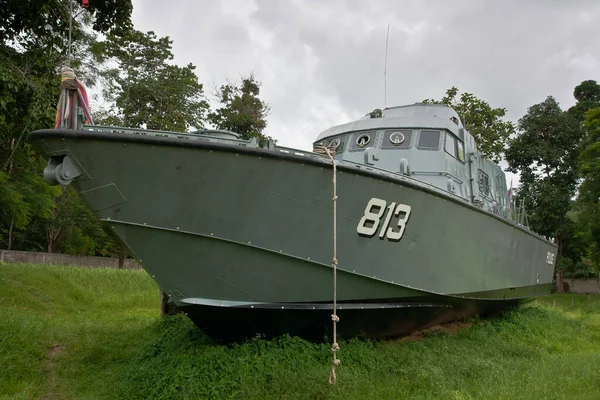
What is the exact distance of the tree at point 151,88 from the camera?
19.0m

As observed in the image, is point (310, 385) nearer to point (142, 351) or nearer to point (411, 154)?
point (142, 351)

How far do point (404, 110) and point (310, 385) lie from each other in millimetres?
5225

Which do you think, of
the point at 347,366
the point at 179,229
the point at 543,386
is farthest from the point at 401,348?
the point at 179,229

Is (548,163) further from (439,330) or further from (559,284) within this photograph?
(439,330)

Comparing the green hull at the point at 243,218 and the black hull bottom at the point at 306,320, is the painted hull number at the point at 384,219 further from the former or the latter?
the black hull bottom at the point at 306,320

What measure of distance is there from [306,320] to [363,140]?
300 centimetres

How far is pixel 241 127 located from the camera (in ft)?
74.0

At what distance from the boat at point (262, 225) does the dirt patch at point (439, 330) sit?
414 mm

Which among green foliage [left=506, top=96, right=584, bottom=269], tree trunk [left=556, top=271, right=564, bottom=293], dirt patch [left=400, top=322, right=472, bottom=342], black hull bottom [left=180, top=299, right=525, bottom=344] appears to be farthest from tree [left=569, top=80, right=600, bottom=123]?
black hull bottom [left=180, top=299, right=525, bottom=344]

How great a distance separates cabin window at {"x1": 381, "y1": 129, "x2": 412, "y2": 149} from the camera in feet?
24.3

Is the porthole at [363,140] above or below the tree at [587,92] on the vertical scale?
below

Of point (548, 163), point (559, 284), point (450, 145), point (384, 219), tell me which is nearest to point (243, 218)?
point (384, 219)

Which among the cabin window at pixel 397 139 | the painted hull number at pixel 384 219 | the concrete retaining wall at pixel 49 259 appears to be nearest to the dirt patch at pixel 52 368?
the painted hull number at pixel 384 219

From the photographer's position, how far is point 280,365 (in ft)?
16.6
